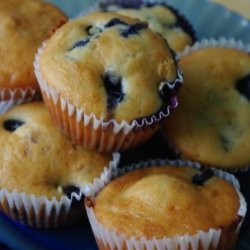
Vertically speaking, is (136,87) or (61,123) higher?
(136,87)

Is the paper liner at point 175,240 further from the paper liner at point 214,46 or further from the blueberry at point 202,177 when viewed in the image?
the paper liner at point 214,46

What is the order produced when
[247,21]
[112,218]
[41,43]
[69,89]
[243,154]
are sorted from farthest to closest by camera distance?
[247,21] < [41,43] < [243,154] < [69,89] < [112,218]

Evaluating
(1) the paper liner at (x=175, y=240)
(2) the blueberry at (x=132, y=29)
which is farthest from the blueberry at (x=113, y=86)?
(1) the paper liner at (x=175, y=240)

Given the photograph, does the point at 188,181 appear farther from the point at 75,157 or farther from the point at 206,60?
the point at 206,60

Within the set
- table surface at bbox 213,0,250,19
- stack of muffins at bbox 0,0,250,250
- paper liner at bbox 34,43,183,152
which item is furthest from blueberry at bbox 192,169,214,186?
table surface at bbox 213,0,250,19

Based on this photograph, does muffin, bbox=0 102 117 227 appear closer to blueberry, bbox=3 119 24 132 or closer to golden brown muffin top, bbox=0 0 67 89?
blueberry, bbox=3 119 24 132

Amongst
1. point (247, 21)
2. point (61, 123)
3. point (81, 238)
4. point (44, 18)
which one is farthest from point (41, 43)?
point (247, 21)


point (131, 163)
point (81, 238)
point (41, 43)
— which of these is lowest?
point (81, 238)
